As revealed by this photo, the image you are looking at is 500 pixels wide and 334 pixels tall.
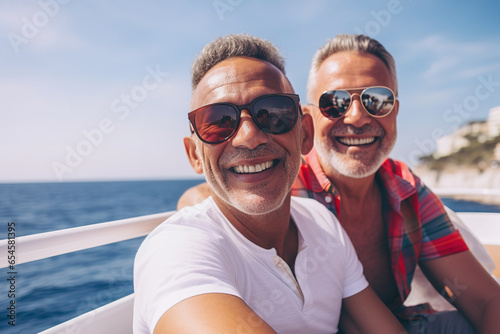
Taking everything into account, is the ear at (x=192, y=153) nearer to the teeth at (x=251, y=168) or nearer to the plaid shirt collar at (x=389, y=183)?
the teeth at (x=251, y=168)

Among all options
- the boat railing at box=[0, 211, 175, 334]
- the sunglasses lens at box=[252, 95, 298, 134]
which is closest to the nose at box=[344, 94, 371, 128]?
the sunglasses lens at box=[252, 95, 298, 134]

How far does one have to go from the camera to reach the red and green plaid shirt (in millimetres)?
1872

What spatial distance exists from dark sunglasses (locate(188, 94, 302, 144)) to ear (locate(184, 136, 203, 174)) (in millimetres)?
177

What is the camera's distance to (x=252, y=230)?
50.8 inches

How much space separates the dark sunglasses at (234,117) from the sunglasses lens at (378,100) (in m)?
0.88

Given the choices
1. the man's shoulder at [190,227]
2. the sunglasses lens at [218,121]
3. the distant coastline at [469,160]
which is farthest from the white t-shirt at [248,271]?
the distant coastline at [469,160]

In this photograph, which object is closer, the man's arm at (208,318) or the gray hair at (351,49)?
the man's arm at (208,318)

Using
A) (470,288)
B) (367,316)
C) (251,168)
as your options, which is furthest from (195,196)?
(470,288)

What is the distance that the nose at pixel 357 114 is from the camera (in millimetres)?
1908

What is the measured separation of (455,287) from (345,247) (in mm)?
859

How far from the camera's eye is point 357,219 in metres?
2.05

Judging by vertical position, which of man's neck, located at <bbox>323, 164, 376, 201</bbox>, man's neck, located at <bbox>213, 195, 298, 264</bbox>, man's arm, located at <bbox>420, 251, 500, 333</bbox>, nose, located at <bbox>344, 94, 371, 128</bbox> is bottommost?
man's arm, located at <bbox>420, 251, 500, 333</bbox>

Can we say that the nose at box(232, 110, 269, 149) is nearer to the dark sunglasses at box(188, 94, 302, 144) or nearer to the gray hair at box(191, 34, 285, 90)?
the dark sunglasses at box(188, 94, 302, 144)

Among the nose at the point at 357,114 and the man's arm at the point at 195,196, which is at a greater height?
the nose at the point at 357,114
